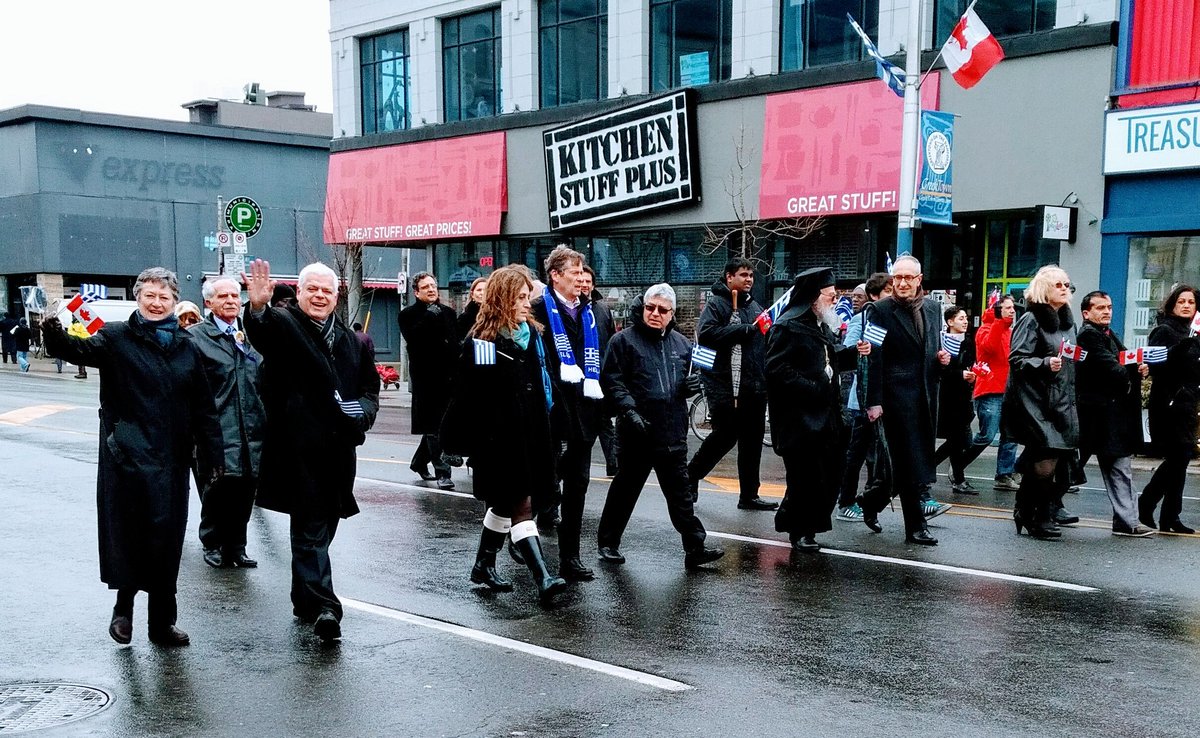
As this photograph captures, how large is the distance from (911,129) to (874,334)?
9.28 metres

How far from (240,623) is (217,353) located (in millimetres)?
2037

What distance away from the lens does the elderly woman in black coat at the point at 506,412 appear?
7.02m

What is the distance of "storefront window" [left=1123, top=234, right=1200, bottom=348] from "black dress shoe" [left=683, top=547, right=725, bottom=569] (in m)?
11.4

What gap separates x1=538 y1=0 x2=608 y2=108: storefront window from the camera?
25.0 metres

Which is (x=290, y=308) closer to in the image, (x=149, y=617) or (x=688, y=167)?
(x=149, y=617)

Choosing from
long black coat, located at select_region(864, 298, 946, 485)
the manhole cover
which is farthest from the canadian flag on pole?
the manhole cover

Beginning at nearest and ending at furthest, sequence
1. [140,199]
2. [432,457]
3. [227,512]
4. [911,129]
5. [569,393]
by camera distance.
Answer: [569,393] < [227,512] < [432,457] < [911,129] < [140,199]

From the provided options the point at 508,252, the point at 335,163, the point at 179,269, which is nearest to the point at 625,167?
the point at 508,252

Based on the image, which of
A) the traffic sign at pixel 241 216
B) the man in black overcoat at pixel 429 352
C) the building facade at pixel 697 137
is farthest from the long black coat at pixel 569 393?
the traffic sign at pixel 241 216

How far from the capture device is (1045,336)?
9.20 metres

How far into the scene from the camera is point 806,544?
870cm

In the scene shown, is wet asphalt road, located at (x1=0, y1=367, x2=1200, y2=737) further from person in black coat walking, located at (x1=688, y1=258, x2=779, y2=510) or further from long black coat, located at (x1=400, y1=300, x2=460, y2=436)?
long black coat, located at (x1=400, y1=300, x2=460, y2=436)

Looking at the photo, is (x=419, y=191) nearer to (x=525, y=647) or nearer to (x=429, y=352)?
(x=429, y=352)

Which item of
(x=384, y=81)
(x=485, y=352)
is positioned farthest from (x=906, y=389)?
(x=384, y=81)
